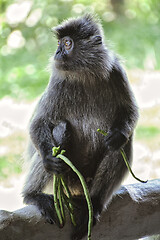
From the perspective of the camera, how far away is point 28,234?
288cm

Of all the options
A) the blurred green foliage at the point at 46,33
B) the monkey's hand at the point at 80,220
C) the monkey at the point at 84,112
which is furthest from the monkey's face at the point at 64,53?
the blurred green foliage at the point at 46,33

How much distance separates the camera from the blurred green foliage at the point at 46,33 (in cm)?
759

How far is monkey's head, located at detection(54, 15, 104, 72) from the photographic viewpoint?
132 inches

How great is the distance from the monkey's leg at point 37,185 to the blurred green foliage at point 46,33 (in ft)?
13.0

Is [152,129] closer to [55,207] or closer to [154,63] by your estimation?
[154,63]

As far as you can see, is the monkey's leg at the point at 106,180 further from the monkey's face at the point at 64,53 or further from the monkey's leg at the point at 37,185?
the monkey's face at the point at 64,53

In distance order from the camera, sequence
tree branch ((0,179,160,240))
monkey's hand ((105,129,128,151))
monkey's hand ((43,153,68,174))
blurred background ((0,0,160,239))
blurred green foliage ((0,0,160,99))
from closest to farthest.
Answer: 1. tree branch ((0,179,160,240))
2. monkey's hand ((43,153,68,174))
3. monkey's hand ((105,129,128,151))
4. blurred background ((0,0,160,239))
5. blurred green foliage ((0,0,160,99))

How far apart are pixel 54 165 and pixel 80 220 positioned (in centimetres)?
44

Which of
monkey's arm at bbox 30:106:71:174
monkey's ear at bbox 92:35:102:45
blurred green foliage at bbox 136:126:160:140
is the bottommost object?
blurred green foliage at bbox 136:126:160:140

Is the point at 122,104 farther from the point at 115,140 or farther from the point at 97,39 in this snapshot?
the point at 97,39

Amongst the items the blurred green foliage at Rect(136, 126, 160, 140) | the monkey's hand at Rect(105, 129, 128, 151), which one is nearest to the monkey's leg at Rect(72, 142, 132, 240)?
the monkey's hand at Rect(105, 129, 128, 151)

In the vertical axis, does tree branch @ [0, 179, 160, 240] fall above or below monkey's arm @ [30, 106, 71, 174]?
below

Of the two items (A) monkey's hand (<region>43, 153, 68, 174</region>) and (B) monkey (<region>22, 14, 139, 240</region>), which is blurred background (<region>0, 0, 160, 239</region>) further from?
(A) monkey's hand (<region>43, 153, 68, 174</region>)

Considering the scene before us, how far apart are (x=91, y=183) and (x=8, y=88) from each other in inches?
153
